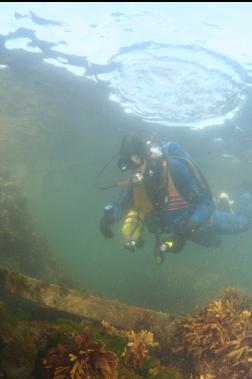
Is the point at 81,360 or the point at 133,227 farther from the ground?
the point at 81,360

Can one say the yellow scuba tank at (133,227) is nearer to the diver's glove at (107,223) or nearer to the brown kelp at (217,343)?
the diver's glove at (107,223)

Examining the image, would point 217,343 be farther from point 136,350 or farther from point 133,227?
point 133,227

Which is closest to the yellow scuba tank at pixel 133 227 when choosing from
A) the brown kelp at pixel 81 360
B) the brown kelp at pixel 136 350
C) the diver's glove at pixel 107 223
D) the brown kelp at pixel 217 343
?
the diver's glove at pixel 107 223

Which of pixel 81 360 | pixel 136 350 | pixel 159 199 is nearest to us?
pixel 81 360

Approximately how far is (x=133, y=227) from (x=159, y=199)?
0.97 m

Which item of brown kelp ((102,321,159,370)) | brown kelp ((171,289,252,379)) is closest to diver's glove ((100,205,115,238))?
brown kelp ((171,289,252,379))

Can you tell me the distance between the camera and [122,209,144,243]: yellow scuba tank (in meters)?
8.26

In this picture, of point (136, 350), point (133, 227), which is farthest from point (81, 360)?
point (133, 227)

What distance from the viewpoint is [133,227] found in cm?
846

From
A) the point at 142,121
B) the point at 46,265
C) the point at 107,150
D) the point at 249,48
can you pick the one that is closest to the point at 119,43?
the point at 249,48

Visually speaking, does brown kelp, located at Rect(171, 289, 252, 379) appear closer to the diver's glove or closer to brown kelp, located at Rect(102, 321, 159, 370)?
brown kelp, located at Rect(102, 321, 159, 370)

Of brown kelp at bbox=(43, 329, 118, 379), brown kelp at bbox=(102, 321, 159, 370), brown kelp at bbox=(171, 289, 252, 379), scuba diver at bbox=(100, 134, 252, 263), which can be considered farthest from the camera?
scuba diver at bbox=(100, 134, 252, 263)

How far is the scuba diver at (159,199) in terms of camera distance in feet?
26.8

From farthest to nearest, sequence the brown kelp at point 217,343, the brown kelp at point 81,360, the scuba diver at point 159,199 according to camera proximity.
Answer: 1. the scuba diver at point 159,199
2. the brown kelp at point 217,343
3. the brown kelp at point 81,360
